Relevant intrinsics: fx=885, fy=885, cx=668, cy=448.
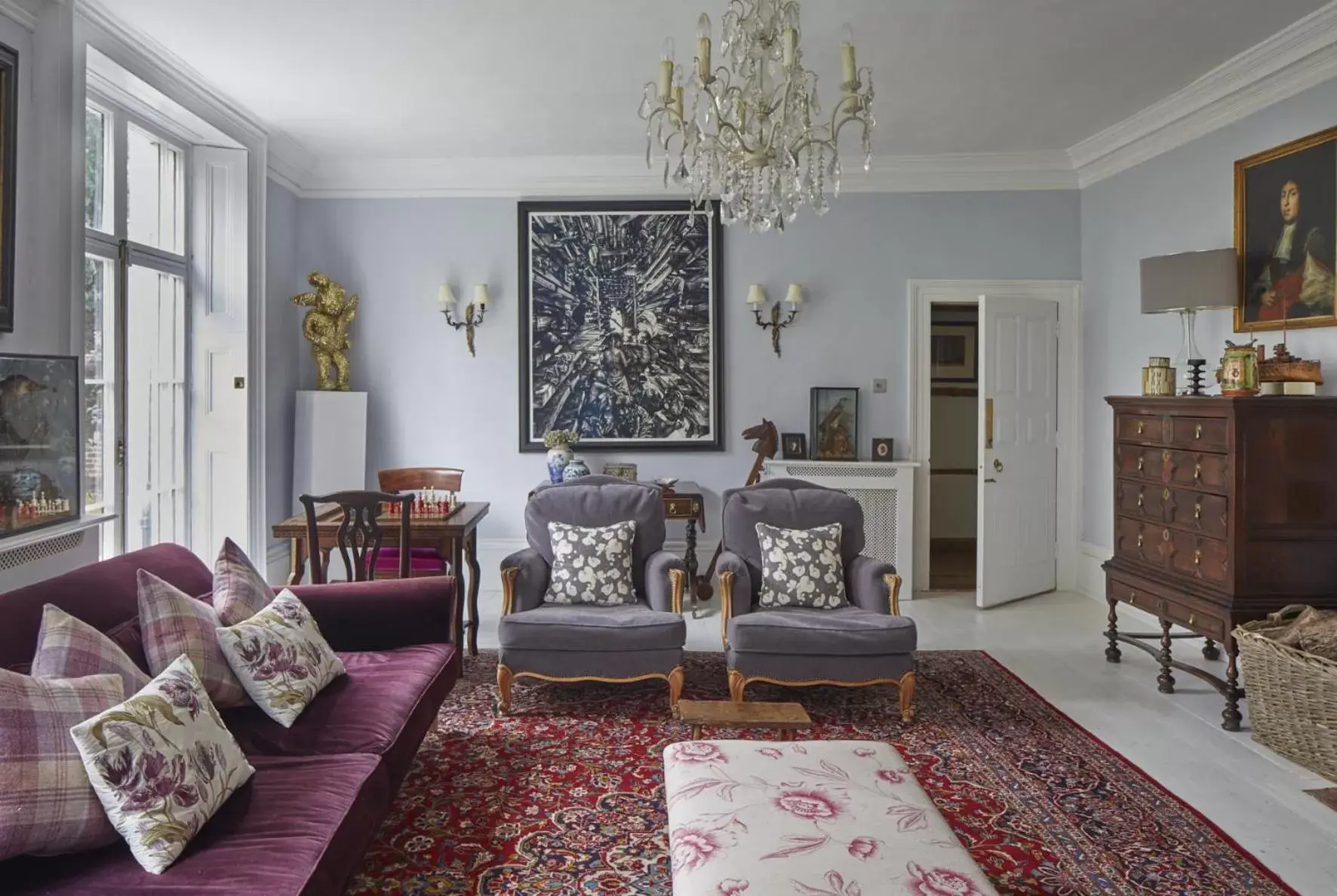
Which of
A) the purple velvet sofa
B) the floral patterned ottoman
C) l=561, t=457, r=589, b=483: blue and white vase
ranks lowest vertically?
the floral patterned ottoman

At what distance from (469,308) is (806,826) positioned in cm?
463

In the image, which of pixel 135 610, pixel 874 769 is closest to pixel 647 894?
pixel 874 769

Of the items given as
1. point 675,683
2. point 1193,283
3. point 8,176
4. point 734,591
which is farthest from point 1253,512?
point 8,176

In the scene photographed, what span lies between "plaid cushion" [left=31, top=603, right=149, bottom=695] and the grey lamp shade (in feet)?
14.6

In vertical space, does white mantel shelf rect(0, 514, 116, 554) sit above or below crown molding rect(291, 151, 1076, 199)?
below

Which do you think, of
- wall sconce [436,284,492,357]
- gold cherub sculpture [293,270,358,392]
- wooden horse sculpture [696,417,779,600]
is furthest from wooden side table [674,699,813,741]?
gold cherub sculpture [293,270,358,392]

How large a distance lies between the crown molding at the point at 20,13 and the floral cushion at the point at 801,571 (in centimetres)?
354

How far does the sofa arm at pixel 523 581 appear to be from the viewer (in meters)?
3.89

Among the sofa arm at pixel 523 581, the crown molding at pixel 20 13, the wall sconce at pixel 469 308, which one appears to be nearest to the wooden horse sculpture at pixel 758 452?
the sofa arm at pixel 523 581

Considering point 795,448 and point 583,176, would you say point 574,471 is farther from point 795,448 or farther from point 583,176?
point 583,176

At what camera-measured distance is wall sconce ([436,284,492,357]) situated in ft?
19.3

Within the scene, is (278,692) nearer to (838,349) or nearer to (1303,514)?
(1303,514)

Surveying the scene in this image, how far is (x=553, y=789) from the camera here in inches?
119

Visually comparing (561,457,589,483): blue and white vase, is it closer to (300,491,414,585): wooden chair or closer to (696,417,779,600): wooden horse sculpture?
(696,417,779,600): wooden horse sculpture
